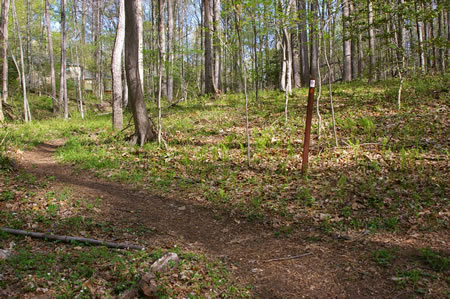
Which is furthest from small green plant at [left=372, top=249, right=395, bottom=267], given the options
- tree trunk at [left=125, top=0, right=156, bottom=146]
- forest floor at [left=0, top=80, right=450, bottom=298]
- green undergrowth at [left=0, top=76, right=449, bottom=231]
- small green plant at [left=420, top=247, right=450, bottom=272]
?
tree trunk at [left=125, top=0, right=156, bottom=146]

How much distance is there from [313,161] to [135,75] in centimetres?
586

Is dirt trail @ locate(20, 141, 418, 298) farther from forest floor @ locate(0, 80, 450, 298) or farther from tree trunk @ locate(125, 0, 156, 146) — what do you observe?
tree trunk @ locate(125, 0, 156, 146)

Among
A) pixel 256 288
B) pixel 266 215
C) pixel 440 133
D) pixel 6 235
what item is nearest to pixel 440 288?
pixel 256 288

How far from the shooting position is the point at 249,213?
497 centimetres

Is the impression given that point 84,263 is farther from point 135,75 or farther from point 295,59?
point 295,59

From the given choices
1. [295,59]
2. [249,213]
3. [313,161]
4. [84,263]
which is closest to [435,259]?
[249,213]

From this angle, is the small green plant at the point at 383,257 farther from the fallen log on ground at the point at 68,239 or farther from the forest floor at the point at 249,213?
the fallen log on ground at the point at 68,239

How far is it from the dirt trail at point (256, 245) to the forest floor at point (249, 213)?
20mm

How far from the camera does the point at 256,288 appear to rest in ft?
10.4

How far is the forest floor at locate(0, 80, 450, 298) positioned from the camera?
3074mm

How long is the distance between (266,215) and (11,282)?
137 inches

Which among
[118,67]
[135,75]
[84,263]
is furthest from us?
[118,67]

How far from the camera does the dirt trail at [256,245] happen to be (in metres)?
3.16

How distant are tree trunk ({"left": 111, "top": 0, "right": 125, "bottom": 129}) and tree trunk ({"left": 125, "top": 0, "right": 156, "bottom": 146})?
246 centimetres
